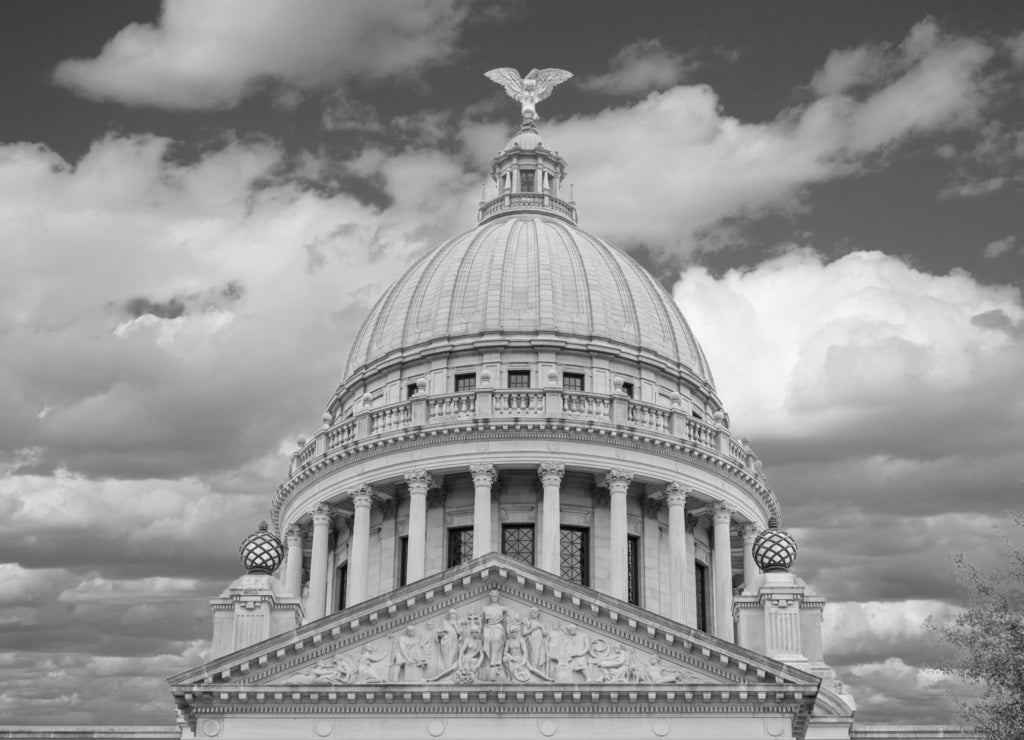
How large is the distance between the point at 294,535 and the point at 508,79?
29226 mm

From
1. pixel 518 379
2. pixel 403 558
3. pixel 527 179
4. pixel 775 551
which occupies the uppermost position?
pixel 527 179

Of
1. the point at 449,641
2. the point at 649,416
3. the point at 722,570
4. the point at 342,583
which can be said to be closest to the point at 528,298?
the point at 649,416

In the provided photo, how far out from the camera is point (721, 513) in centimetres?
6075

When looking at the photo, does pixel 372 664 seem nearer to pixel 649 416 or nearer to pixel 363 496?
pixel 363 496

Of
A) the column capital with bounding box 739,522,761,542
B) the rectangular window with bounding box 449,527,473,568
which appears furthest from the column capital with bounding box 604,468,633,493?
the column capital with bounding box 739,522,761,542

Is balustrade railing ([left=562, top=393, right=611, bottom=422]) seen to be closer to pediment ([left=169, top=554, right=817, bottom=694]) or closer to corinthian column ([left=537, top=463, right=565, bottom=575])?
corinthian column ([left=537, top=463, right=565, bottom=575])

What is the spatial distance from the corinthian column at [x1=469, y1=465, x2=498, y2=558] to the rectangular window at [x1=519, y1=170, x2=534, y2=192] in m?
21.3

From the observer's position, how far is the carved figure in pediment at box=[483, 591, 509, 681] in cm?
3759

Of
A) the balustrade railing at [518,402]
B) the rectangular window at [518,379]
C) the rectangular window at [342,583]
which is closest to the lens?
the balustrade railing at [518,402]

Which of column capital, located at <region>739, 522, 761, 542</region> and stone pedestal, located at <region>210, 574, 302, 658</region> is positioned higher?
column capital, located at <region>739, 522, 761, 542</region>

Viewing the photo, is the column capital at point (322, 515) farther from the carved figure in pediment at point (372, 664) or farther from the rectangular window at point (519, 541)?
the carved figure in pediment at point (372, 664)

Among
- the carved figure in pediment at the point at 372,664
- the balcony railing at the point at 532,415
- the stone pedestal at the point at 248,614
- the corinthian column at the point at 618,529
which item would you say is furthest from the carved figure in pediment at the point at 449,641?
the balcony railing at the point at 532,415

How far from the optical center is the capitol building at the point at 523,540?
3734 cm

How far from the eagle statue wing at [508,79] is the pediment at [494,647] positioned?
45.1 m
